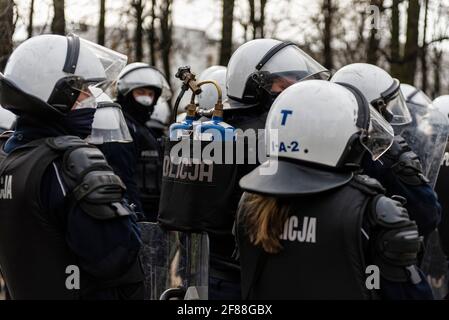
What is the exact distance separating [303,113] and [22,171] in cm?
126

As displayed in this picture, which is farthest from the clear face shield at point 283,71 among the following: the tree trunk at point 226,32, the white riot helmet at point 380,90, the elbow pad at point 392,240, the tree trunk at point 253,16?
the tree trunk at point 253,16

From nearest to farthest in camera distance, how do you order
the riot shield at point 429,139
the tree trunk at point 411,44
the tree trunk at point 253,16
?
the riot shield at point 429,139 < the tree trunk at point 411,44 < the tree trunk at point 253,16

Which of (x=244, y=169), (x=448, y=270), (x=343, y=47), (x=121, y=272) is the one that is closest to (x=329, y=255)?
(x=121, y=272)

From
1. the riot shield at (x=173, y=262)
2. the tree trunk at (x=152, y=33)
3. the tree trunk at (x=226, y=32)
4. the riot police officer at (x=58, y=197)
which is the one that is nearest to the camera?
the riot police officer at (x=58, y=197)

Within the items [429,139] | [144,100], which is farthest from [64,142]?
[144,100]

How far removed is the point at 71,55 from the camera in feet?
11.8

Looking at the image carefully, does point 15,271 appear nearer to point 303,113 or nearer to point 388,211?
point 303,113

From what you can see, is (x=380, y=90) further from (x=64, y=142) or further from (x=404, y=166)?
(x=64, y=142)

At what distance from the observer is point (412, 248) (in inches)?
109

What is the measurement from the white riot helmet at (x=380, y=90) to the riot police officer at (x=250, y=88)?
0.31m

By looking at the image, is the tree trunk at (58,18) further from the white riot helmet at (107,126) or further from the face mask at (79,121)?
the face mask at (79,121)

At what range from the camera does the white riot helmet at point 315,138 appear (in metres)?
2.96

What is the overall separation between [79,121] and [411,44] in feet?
32.5

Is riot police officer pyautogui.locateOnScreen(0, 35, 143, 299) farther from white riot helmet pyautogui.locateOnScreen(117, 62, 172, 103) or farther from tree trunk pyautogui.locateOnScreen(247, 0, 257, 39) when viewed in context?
tree trunk pyautogui.locateOnScreen(247, 0, 257, 39)
